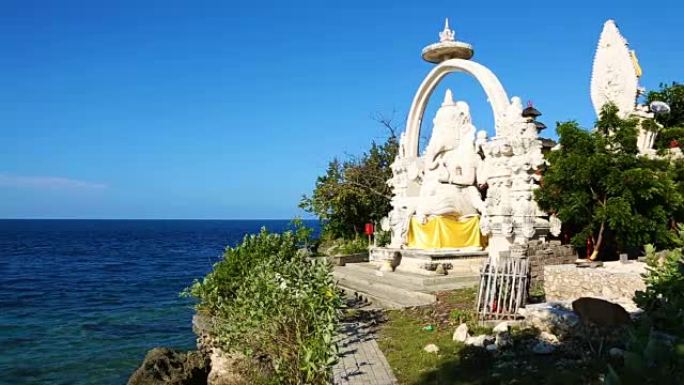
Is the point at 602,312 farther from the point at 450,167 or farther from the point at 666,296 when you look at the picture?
the point at 450,167

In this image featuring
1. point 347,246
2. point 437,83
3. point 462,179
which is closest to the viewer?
point 462,179

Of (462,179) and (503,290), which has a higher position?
(462,179)

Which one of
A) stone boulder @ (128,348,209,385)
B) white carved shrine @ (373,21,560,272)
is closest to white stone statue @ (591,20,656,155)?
white carved shrine @ (373,21,560,272)

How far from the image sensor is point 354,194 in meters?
21.7

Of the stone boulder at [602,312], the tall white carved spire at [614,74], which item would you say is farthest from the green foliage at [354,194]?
the stone boulder at [602,312]

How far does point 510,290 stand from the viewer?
8.62 metres

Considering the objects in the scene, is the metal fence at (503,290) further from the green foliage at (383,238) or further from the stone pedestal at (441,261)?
the green foliage at (383,238)

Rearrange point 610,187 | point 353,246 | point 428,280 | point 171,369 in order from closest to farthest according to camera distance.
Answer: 1. point 171,369
2. point 610,187
3. point 428,280
4. point 353,246

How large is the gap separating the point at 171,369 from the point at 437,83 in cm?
1106

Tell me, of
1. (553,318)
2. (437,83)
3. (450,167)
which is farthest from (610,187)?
(437,83)

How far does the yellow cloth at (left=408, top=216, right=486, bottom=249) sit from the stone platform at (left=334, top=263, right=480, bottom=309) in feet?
2.91

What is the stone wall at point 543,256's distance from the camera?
11273mm

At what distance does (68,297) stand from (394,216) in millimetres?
14456

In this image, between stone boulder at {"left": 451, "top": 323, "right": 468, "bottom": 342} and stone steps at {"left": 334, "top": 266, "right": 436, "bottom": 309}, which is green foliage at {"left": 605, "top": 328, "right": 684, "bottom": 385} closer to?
stone boulder at {"left": 451, "top": 323, "right": 468, "bottom": 342}
